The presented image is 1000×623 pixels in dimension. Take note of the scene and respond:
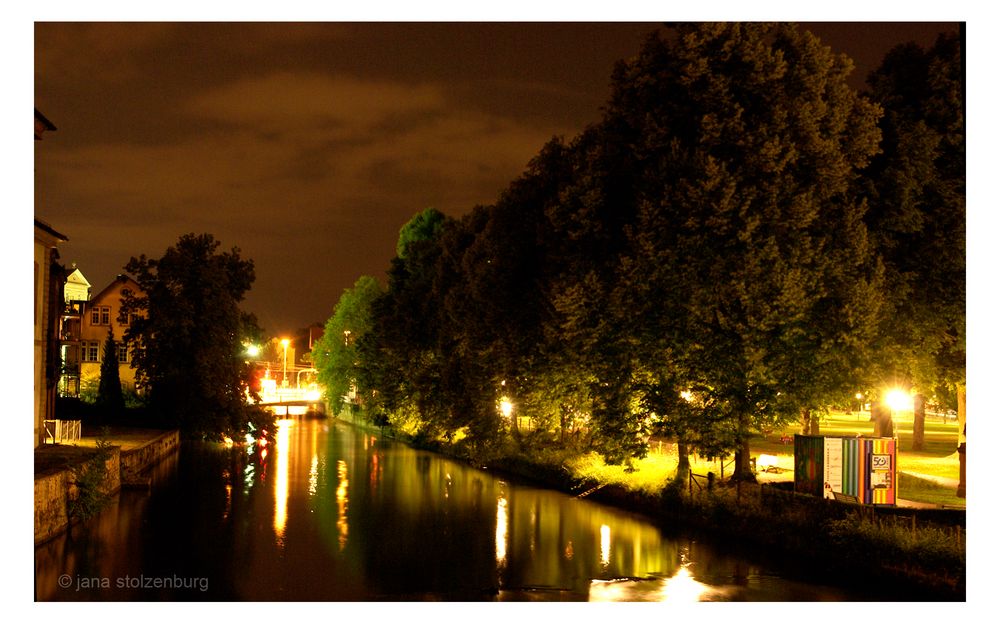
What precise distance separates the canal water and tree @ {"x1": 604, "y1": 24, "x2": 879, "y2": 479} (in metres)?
4.51

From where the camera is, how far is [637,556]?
21141 mm

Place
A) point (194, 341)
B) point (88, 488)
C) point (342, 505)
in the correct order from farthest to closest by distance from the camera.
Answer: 1. point (194, 341)
2. point (342, 505)
3. point (88, 488)

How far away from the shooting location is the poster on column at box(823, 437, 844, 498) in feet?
71.5

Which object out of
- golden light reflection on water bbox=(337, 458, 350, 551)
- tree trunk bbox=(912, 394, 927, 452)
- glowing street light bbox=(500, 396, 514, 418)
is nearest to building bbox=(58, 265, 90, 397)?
golden light reflection on water bbox=(337, 458, 350, 551)

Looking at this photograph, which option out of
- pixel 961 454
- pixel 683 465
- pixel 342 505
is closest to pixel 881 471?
pixel 961 454

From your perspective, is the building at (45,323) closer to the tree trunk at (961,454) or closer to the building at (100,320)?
the tree trunk at (961,454)

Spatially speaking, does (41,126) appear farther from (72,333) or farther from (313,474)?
(72,333)

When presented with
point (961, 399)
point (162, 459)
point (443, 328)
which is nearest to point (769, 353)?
point (961, 399)

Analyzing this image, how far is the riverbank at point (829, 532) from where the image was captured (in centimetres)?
1747

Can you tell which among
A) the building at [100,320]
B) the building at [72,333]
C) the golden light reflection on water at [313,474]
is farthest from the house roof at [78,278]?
A: the golden light reflection on water at [313,474]

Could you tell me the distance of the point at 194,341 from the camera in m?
49.9

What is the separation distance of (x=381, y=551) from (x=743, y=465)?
32.0 feet

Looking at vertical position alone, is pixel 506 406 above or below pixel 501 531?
above

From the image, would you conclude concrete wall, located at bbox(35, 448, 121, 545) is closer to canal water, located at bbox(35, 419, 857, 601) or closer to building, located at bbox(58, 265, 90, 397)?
canal water, located at bbox(35, 419, 857, 601)
